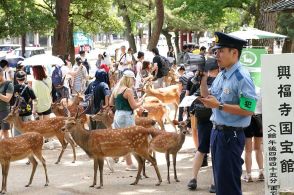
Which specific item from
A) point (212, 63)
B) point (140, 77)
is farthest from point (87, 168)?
point (140, 77)

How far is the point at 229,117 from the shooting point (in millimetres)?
5738

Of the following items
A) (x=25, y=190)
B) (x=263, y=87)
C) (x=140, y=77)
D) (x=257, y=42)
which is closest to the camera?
(x=263, y=87)

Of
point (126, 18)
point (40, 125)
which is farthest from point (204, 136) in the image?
point (126, 18)

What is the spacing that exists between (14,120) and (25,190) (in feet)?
7.53

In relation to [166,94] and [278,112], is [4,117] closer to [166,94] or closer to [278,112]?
[166,94]

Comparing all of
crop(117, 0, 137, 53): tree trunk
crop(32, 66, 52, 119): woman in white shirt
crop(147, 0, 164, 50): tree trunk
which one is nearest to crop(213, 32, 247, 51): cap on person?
crop(32, 66, 52, 119): woman in white shirt

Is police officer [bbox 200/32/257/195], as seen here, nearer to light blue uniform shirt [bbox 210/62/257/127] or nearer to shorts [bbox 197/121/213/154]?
light blue uniform shirt [bbox 210/62/257/127]

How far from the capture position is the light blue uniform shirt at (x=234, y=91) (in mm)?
5633

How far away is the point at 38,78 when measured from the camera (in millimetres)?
13008

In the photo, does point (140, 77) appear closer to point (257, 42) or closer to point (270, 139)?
point (257, 42)

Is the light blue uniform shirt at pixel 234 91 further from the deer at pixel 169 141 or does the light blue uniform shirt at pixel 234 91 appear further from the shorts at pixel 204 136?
the deer at pixel 169 141

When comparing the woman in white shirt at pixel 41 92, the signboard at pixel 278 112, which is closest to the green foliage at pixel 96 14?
the woman in white shirt at pixel 41 92

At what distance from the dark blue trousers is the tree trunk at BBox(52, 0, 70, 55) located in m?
17.5

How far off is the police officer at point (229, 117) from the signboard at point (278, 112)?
0.99 ft
